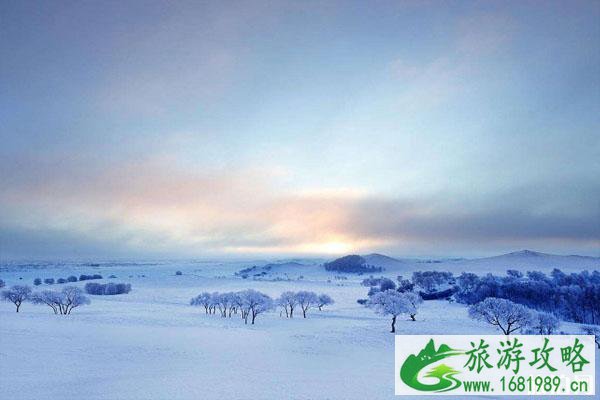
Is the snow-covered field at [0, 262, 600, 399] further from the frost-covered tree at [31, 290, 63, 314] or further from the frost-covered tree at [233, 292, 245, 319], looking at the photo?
the frost-covered tree at [31, 290, 63, 314]

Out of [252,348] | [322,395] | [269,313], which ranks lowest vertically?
[269,313]

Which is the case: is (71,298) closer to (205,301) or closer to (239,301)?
(205,301)

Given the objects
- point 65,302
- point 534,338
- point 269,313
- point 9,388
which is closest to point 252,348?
point 9,388

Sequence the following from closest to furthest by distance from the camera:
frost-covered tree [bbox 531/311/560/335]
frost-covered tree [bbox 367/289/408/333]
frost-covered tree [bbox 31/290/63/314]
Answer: frost-covered tree [bbox 531/311/560/335] < frost-covered tree [bbox 367/289/408/333] < frost-covered tree [bbox 31/290/63/314]

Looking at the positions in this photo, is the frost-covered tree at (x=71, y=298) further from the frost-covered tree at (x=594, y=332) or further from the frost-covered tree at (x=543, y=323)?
the frost-covered tree at (x=594, y=332)

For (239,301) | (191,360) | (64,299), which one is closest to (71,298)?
(64,299)

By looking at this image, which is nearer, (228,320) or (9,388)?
(9,388)

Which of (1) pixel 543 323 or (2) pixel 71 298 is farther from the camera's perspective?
(2) pixel 71 298

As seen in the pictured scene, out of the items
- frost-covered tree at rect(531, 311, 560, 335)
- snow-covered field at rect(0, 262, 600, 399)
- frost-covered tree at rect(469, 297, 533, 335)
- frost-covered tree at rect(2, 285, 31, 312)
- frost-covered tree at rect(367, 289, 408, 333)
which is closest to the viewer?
snow-covered field at rect(0, 262, 600, 399)

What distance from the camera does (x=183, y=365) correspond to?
39.5 meters

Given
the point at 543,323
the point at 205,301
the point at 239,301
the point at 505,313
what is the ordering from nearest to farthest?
the point at 505,313
the point at 543,323
the point at 239,301
the point at 205,301

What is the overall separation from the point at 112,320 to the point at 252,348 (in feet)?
138

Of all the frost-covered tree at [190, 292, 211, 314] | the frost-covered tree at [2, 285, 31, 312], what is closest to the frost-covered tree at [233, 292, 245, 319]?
the frost-covered tree at [190, 292, 211, 314]

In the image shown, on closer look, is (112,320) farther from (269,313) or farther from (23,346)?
(269,313)
